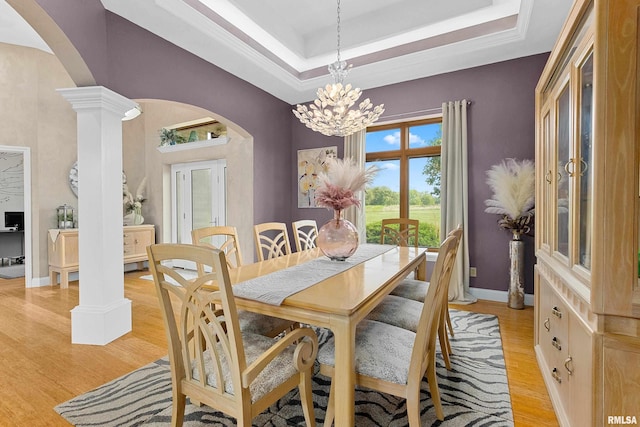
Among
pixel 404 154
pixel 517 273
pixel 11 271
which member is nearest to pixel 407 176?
pixel 404 154

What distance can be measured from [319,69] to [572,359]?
3.87m

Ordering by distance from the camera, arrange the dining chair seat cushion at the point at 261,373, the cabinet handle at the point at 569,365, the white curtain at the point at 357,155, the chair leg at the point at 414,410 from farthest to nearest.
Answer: the white curtain at the point at 357,155, the cabinet handle at the point at 569,365, the chair leg at the point at 414,410, the dining chair seat cushion at the point at 261,373

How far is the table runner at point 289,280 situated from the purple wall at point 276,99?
84.3 inches

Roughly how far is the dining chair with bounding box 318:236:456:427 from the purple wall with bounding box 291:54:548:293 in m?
2.54

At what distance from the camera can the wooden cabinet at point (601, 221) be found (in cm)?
105

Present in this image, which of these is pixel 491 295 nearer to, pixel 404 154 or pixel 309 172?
pixel 404 154

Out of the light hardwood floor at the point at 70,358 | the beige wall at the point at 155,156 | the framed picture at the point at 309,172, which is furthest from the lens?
the beige wall at the point at 155,156

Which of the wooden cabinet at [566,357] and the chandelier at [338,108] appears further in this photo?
the chandelier at [338,108]

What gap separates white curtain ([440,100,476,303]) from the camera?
11.8 feet

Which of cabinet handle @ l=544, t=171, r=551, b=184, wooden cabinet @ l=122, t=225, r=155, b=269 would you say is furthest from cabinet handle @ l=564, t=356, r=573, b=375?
wooden cabinet @ l=122, t=225, r=155, b=269

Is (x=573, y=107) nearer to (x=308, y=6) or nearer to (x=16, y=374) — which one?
(x=308, y=6)

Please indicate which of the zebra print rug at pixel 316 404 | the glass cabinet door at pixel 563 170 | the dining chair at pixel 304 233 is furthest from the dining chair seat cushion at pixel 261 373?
the glass cabinet door at pixel 563 170

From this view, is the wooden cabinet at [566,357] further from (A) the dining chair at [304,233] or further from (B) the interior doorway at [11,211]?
(B) the interior doorway at [11,211]

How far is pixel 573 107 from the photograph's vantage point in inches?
59.0
